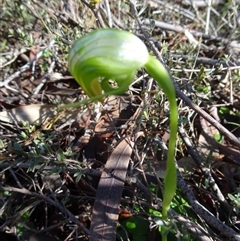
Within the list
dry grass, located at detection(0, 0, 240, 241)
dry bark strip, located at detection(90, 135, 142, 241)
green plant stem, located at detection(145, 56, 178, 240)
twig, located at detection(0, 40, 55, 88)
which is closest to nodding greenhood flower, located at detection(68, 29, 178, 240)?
green plant stem, located at detection(145, 56, 178, 240)

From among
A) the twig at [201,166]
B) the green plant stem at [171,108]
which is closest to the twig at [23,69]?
the twig at [201,166]

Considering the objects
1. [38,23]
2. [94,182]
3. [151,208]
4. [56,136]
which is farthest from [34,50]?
[151,208]

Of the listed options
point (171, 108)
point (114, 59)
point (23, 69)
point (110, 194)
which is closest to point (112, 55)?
point (114, 59)

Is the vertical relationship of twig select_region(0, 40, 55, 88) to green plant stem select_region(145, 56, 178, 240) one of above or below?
above

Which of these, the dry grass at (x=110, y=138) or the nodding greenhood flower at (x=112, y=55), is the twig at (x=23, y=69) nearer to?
the dry grass at (x=110, y=138)

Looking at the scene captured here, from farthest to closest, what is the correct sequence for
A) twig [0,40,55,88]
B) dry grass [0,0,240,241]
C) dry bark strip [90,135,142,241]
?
1. twig [0,40,55,88]
2. dry grass [0,0,240,241]
3. dry bark strip [90,135,142,241]

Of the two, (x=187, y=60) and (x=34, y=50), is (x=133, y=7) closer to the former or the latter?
(x=187, y=60)

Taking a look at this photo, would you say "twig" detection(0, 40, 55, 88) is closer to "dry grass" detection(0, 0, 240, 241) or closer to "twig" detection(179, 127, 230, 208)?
"dry grass" detection(0, 0, 240, 241)

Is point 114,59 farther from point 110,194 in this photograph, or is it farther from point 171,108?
point 110,194

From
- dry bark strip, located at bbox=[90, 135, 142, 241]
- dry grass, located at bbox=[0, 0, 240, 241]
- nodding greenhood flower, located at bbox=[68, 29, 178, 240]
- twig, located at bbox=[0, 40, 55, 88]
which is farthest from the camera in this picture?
twig, located at bbox=[0, 40, 55, 88]
